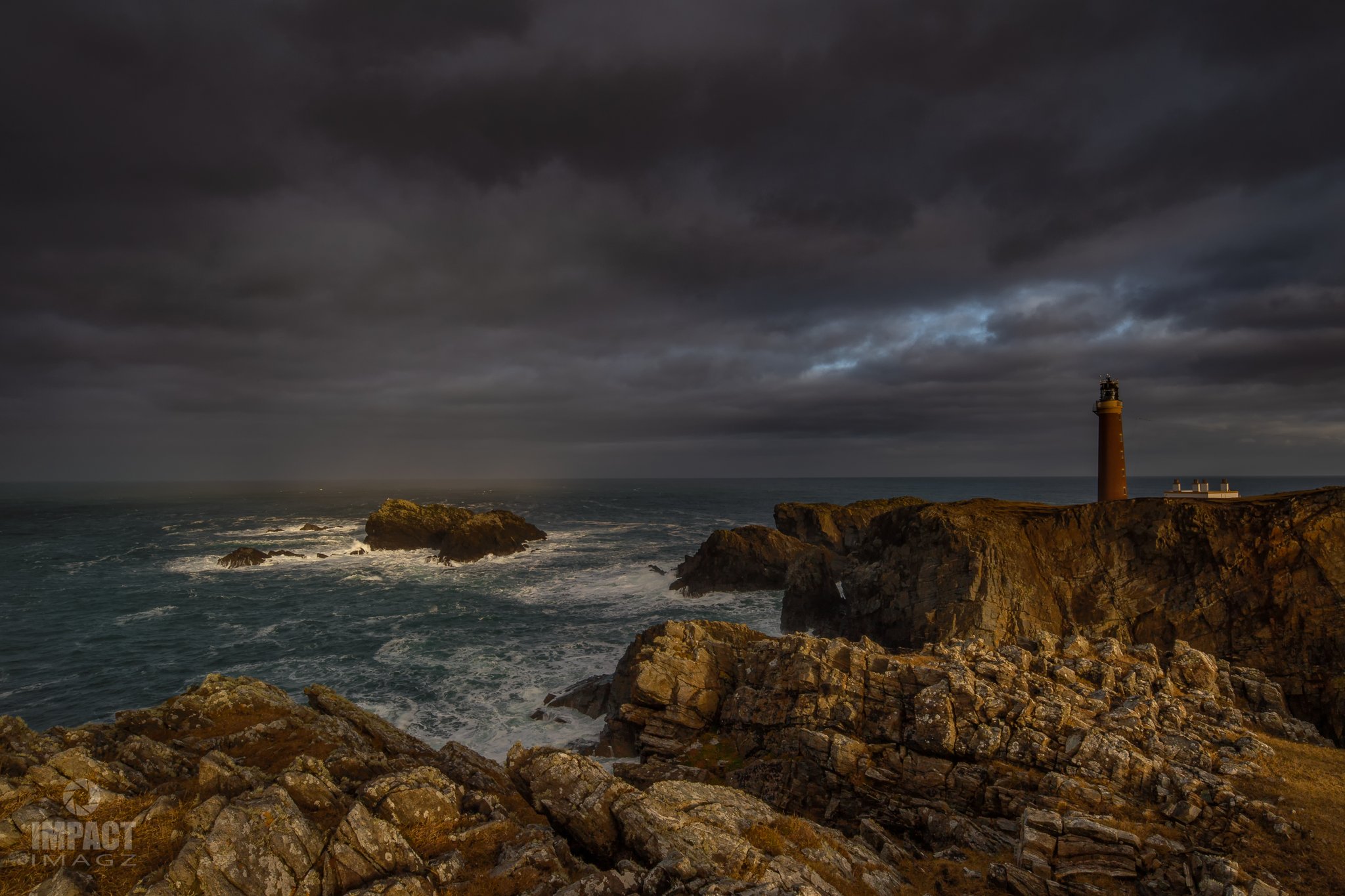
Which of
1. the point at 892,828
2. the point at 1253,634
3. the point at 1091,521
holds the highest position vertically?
the point at 1091,521

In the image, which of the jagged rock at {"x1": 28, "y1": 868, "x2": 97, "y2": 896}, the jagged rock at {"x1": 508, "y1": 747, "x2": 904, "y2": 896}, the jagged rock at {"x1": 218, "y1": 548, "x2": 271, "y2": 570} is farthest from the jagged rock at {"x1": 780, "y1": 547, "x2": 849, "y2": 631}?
the jagged rock at {"x1": 218, "y1": 548, "x2": 271, "y2": 570}

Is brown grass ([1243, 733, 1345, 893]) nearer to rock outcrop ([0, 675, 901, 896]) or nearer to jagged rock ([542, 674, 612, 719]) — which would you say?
rock outcrop ([0, 675, 901, 896])

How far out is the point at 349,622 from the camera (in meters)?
47.9

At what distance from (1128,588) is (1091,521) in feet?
14.2

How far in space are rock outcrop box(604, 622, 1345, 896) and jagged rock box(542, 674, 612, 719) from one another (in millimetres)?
4407

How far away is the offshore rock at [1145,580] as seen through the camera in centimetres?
2642

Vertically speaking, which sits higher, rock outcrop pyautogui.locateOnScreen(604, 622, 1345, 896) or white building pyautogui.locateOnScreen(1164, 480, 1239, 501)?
white building pyautogui.locateOnScreen(1164, 480, 1239, 501)

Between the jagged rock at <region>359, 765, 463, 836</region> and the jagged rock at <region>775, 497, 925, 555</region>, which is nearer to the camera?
the jagged rock at <region>359, 765, 463, 836</region>

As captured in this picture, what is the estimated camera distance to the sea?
107ft

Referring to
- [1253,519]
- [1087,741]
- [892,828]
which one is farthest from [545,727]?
[1253,519]

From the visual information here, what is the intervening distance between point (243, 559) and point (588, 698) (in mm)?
66030

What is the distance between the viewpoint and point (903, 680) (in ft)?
67.1

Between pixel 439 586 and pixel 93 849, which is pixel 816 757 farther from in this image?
pixel 439 586

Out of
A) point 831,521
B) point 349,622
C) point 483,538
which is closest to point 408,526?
point 483,538
